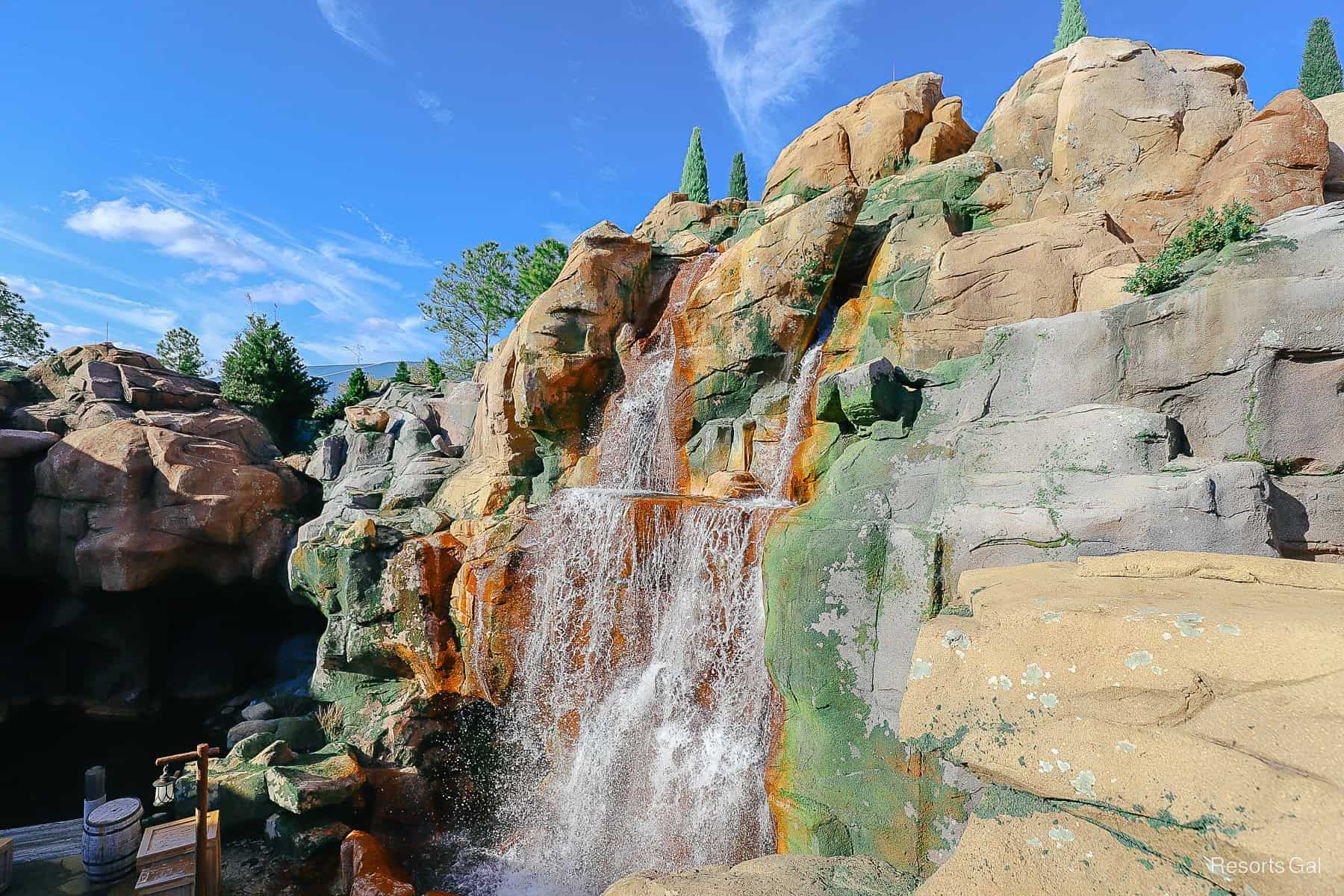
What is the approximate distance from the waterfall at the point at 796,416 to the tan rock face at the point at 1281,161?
5935mm

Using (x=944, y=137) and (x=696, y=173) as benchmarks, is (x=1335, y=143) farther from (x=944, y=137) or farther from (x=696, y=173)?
(x=696, y=173)

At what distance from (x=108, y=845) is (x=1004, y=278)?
11684mm

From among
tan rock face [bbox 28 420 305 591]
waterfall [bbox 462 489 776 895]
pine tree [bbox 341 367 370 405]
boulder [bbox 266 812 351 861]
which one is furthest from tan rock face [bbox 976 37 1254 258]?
pine tree [bbox 341 367 370 405]

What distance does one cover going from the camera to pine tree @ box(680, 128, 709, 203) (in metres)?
27.8

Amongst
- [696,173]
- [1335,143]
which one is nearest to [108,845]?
[1335,143]

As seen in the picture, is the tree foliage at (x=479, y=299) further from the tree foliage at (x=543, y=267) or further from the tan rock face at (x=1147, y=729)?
the tan rock face at (x=1147, y=729)

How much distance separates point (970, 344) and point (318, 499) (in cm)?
1545

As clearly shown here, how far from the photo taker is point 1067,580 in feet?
10.0

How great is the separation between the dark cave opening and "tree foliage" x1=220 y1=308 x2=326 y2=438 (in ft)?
20.9

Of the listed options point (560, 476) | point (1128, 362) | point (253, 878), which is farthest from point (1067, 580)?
point (560, 476)

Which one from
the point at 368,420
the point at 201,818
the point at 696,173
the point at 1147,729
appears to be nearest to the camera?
the point at 1147,729

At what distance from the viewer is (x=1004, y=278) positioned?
27.6 ft

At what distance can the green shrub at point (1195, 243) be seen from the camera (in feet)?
16.3

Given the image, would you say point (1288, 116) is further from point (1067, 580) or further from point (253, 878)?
point (253, 878)
